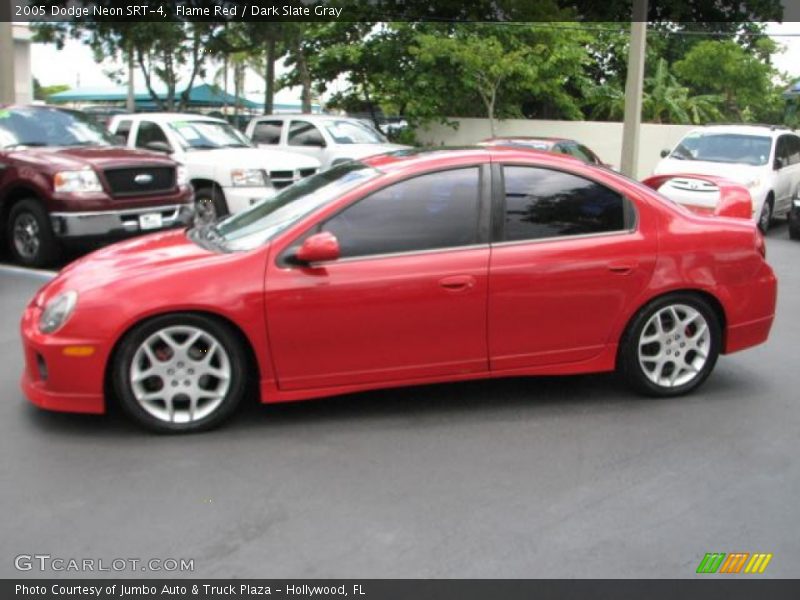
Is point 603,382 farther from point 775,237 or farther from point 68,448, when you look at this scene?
point 775,237

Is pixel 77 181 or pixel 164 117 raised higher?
pixel 164 117

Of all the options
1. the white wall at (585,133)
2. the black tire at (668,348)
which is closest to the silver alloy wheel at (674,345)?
the black tire at (668,348)

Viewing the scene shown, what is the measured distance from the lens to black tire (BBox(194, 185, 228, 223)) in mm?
11672

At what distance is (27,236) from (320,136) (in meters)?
7.80

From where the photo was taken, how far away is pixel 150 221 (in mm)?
9719

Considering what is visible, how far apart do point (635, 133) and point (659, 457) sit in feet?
43.8

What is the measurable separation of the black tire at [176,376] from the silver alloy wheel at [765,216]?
11.4 metres

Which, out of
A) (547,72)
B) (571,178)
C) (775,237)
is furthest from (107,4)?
(571,178)

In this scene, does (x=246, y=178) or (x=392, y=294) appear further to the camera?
(x=246, y=178)

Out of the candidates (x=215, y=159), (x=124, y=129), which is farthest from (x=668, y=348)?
(x=124, y=129)

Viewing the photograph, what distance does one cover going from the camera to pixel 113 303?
452cm

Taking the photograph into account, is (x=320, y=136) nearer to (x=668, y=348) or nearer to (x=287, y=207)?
(x=287, y=207)

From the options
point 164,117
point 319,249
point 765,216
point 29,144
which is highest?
point 164,117

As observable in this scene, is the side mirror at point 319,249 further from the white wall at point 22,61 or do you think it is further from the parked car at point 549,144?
the white wall at point 22,61
